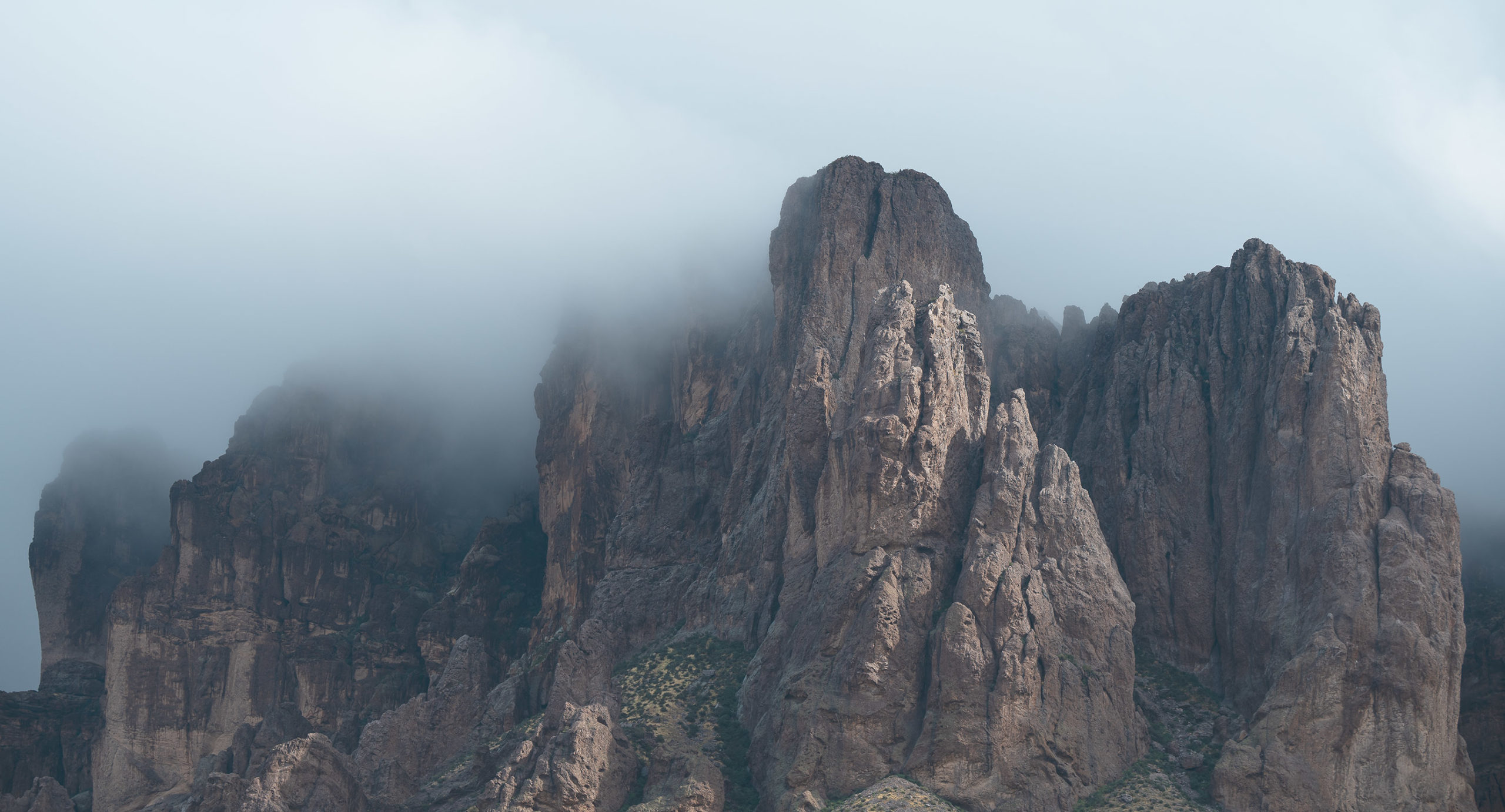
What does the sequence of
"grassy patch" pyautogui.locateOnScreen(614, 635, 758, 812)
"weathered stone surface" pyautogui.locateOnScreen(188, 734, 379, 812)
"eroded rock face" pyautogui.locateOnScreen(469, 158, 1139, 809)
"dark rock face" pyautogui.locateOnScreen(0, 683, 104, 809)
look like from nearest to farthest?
1. "eroded rock face" pyautogui.locateOnScreen(469, 158, 1139, 809)
2. "grassy patch" pyautogui.locateOnScreen(614, 635, 758, 812)
3. "weathered stone surface" pyautogui.locateOnScreen(188, 734, 379, 812)
4. "dark rock face" pyautogui.locateOnScreen(0, 683, 104, 809)

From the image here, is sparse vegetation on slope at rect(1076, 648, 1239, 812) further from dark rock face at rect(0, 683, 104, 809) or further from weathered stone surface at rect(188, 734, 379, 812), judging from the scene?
dark rock face at rect(0, 683, 104, 809)

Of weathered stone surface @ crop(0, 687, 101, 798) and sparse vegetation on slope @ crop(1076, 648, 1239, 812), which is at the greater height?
sparse vegetation on slope @ crop(1076, 648, 1239, 812)

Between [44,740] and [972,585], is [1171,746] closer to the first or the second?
[972,585]

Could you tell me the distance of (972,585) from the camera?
114 metres

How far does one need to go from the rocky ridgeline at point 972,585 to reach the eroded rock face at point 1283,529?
0.78 feet

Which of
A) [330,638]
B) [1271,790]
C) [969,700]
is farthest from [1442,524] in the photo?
[330,638]

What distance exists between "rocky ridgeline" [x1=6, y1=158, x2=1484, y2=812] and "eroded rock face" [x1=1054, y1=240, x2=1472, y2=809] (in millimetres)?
238

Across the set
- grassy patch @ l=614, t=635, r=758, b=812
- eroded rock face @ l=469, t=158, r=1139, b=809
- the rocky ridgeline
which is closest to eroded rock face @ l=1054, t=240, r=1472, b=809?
the rocky ridgeline

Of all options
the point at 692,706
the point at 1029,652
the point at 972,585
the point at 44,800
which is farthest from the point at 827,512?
the point at 44,800

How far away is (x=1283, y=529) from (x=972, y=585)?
25200 mm

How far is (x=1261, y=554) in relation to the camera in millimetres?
122062

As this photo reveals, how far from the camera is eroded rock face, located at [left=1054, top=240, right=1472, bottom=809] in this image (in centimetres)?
10819

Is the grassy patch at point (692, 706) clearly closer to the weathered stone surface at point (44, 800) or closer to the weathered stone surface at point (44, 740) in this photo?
the weathered stone surface at point (44, 800)

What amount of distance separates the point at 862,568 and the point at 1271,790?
31542mm
